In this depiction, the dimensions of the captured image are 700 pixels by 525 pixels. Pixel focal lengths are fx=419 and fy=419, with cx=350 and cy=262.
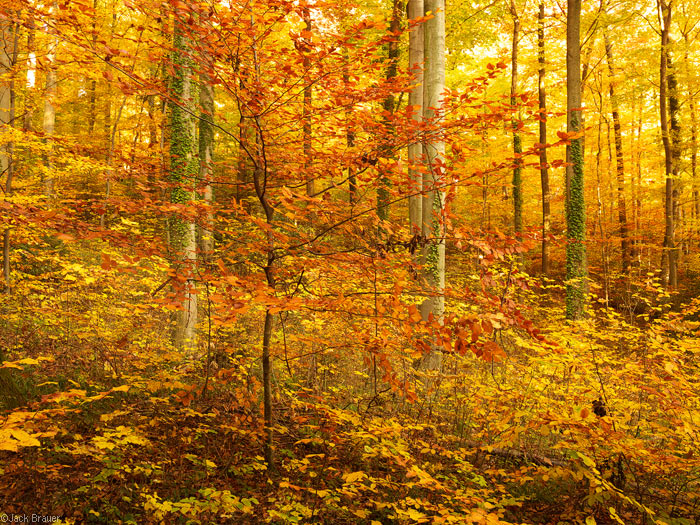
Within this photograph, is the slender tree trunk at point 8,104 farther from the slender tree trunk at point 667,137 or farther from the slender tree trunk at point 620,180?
the slender tree trunk at point 620,180

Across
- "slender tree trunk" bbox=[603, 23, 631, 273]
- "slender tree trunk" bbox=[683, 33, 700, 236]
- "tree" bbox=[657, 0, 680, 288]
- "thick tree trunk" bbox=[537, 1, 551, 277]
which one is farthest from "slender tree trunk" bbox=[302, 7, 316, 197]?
"slender tree trunk" bbox=[603, 23, 631, 273]

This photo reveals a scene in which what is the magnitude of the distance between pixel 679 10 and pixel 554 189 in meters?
10.5

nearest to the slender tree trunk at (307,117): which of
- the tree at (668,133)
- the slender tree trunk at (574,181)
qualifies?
the slender tree trunk at (574,181)

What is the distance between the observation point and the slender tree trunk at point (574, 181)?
424 inches

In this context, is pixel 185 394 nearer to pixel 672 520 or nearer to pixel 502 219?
pixel 672 520

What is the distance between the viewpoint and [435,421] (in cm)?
560

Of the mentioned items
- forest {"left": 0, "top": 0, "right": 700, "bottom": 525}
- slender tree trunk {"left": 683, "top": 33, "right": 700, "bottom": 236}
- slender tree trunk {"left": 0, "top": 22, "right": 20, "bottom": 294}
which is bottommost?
forest {"left": 0, "top": 0, "right": 700, "bottom": 525}

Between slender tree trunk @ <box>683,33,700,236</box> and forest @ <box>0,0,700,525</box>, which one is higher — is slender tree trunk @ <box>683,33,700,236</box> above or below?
above

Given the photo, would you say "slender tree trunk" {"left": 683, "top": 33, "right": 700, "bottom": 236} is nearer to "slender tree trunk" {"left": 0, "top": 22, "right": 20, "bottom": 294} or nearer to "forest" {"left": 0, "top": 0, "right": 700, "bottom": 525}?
"forest" {"left": 0, "top": 0, "right": 700, "bottom": 525}

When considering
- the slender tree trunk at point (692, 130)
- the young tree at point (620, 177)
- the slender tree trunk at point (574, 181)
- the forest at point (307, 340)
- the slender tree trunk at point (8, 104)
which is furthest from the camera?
the young tree at point (620, 177)

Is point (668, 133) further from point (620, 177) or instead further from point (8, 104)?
point (8, 104)

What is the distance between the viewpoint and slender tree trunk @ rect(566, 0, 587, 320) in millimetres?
10773

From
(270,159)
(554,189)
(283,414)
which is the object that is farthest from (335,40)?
(554,189)

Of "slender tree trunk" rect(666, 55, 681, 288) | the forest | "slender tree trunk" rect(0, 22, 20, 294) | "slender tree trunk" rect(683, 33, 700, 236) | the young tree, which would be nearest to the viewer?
the forest
